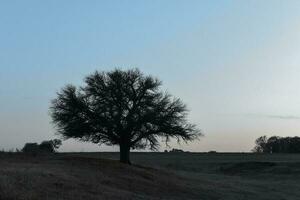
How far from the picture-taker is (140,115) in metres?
47.8

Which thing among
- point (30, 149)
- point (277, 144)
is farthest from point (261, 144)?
point (30, 149)

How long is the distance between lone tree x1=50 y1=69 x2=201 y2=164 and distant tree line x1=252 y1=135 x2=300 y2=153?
392ft

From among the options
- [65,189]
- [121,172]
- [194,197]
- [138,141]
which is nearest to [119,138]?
[138,141]

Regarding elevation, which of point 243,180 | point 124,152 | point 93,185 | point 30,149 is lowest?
point 93,185

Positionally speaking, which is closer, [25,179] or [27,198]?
[27,198]

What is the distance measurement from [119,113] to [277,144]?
5640 inches

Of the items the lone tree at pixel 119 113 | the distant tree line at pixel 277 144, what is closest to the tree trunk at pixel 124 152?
the lone tree at pixel 119 113

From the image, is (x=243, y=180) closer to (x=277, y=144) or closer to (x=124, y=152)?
(x=124, y=152)

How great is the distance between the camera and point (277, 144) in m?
185

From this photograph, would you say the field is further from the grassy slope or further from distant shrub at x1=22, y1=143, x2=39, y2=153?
distant shrub at x1=22, y1=143, x2=39, y2=153

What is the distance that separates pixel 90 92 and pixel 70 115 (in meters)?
2.29

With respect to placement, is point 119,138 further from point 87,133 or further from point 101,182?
point 101,182

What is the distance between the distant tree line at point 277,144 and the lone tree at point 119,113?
4709 inches

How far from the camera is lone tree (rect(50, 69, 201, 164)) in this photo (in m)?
47.8
